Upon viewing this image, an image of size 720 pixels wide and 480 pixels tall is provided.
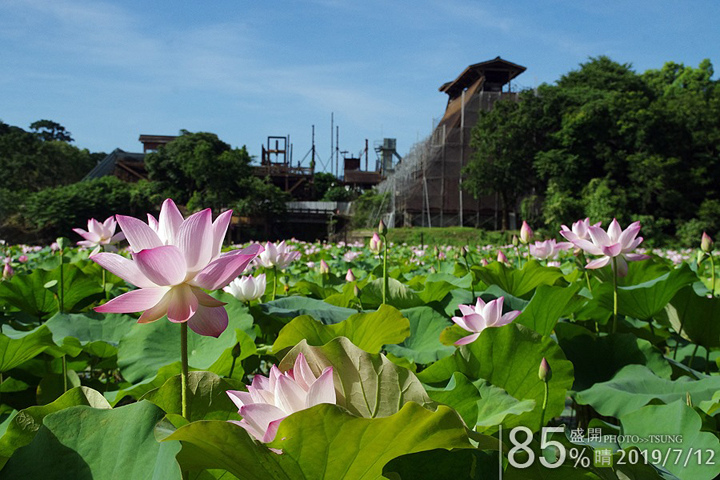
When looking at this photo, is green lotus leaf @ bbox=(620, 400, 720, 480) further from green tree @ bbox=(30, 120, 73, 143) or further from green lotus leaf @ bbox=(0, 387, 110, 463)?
green tree @ bbox=(30, 120, 73, 143)

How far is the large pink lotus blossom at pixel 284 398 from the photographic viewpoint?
0.37 metres

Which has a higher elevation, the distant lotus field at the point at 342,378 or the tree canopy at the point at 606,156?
the tree canopy at the point at 606,156

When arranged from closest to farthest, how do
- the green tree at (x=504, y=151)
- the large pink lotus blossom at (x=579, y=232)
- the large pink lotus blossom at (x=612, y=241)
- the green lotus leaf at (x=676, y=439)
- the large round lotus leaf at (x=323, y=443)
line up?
the large round lotus leaf at (x=323, y=443), the green lotus leaf at (x=676, y=439), the large pink lotus blossom at (x=612, y=241), the large pink lotus blossom at (x=579, y=232), the green tree at (x=504, y=151)

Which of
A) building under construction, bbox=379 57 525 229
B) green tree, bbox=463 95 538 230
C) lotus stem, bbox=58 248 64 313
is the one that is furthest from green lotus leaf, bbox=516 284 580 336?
building under construction, bbox=379 57 525 229

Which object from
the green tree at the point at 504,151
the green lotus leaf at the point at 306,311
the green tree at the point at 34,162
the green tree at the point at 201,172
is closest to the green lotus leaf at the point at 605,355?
the green lotus leaf at the point at 306,311

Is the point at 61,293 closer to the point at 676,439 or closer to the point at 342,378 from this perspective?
the point at 342,378

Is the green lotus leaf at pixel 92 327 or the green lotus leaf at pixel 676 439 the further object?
the green lotus leaf at pixel 92 327

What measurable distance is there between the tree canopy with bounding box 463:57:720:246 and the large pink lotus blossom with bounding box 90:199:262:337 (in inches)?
638

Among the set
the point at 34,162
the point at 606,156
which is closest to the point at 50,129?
the point at 34,162

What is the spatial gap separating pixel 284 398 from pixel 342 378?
0.06m

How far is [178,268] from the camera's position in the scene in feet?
1.51

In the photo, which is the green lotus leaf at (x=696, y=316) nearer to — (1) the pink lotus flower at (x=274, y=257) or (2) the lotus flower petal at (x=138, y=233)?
(1) the pink lotus flower at (x=274, y=257)

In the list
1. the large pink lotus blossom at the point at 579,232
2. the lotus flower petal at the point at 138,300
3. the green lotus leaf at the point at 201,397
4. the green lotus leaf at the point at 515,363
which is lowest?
the green lotus leaf at the point at 515,363

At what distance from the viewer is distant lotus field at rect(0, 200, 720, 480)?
364 mm
